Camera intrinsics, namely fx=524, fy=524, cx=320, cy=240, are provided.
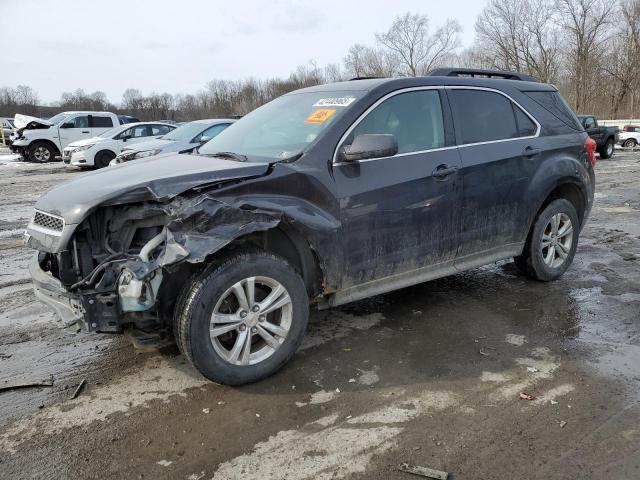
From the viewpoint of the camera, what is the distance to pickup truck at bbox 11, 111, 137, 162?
835 inches

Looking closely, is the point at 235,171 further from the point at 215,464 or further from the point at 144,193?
the point at 215,464

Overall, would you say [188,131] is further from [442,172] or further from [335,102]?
[442,172]

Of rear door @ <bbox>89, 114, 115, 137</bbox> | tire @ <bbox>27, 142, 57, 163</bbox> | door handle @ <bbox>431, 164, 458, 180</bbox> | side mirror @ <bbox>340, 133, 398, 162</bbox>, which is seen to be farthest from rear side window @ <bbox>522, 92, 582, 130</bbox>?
tire @ <bbox>27, 142, 57, 163</bbox>

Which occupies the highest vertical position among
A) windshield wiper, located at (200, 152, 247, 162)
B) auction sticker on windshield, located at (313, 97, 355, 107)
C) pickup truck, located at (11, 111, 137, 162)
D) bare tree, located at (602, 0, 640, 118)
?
bare tree, located at (602, 0, 640, 118)

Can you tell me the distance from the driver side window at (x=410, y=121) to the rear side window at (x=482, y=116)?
0.69 ft

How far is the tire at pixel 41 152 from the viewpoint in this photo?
21.5 metres

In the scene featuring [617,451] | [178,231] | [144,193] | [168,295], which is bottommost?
[617,451]

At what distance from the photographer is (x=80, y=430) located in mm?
2902

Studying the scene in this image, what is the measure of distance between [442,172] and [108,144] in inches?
629

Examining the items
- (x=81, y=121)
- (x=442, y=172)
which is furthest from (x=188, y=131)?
(x=81, y=121)

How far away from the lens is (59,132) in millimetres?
21531

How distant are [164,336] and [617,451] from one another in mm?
2570

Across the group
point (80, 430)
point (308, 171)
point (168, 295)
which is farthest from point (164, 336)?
point (308, 171)

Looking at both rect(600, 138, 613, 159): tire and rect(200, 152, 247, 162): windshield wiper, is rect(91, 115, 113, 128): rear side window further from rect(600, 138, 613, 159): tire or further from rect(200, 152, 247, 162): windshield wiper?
rect(600, 138, 613, 159): tire
